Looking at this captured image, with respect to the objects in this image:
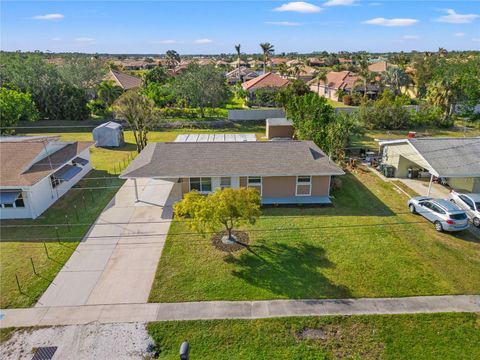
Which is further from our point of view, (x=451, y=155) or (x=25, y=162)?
(x=451, y=155)

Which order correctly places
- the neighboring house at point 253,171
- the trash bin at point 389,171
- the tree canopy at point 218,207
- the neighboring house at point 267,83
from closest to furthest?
the tree canopy at point 218,207, the neighboring house at point 253,171, the trash bin at point 389,171, the neighboring house at point 267,83

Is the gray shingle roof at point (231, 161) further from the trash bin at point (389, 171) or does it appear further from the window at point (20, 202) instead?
the trash bin at point (389, 171)

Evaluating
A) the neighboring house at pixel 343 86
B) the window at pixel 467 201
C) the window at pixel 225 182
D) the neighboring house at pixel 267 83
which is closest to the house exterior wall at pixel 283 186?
the window at pixel 225 182

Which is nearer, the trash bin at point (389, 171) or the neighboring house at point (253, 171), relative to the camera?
the neighboring house at point (253, 171)

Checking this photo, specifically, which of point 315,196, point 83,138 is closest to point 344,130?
point 315,196

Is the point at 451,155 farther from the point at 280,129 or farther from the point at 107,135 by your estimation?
the point at 107,135

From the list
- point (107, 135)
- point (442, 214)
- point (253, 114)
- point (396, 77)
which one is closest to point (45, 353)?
point (442, 214)
